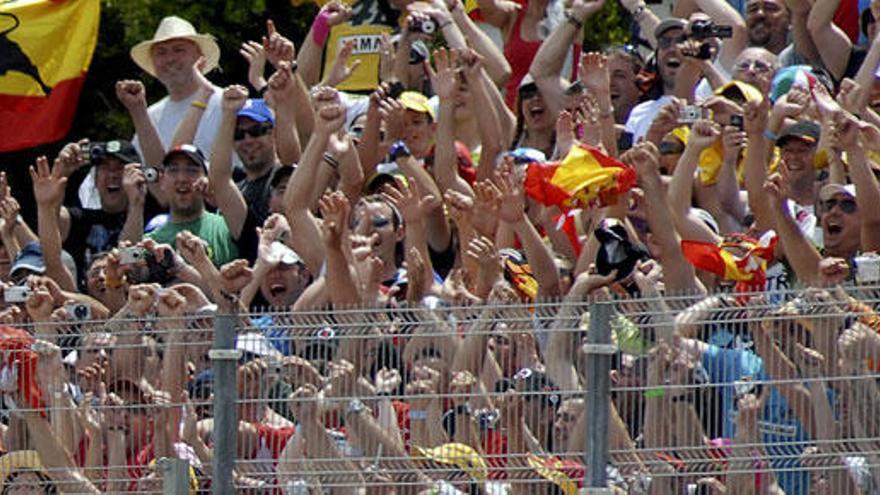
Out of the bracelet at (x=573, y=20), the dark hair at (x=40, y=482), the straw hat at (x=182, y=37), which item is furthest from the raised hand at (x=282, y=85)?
the dark hair at (x=40, y=482)

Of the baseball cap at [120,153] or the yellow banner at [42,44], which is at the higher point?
the yellow banner at [42,44]

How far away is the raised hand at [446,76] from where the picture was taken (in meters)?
14.2

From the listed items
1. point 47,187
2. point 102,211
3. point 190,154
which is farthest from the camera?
point 102,211

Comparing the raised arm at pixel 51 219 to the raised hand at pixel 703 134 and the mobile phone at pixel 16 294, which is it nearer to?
the mobile phone at pixel 16 294

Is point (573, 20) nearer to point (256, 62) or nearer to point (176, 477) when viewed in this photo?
point (256, 62)

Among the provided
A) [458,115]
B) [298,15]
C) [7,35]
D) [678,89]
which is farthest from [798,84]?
[298,15]

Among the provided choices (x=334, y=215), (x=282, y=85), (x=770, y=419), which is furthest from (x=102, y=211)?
(x=770, y=419)

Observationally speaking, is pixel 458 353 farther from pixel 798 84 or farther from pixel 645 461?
pixel 798 84

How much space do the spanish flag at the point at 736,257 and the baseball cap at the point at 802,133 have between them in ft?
2.70

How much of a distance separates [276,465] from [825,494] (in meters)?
2.05

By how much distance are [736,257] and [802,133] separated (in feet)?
3.67

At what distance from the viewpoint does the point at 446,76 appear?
1421 centimetres

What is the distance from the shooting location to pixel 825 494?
9.44m

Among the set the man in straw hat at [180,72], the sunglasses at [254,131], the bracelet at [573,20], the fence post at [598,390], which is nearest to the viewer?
the fence post at [598,390]
